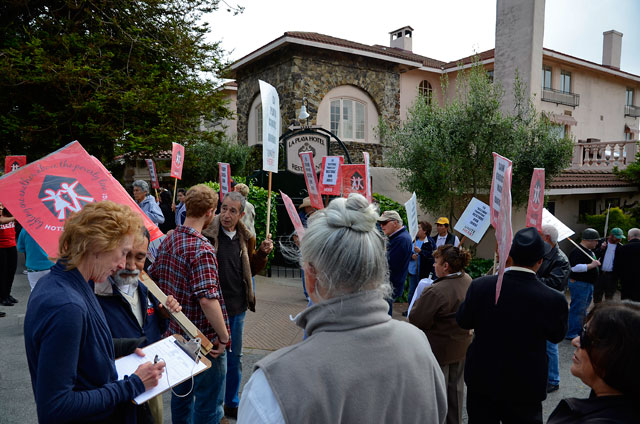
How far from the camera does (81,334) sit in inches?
68.4

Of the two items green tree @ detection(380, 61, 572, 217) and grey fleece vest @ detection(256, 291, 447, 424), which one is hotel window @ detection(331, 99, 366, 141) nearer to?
green tree @ detection(380, 61, 572, 217)

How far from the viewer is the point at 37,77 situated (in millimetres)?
11539

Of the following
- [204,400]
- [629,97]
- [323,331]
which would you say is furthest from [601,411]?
[629,97]

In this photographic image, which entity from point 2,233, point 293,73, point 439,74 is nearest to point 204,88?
point 293,73

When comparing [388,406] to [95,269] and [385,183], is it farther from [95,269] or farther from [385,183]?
[385,183]

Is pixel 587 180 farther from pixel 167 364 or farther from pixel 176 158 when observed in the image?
pixel 167 364

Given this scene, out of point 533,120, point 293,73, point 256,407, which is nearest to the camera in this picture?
point 256,407

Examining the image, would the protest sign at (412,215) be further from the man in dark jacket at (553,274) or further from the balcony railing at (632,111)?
the balcony railing at (632,111)

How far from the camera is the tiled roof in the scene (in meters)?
12.6

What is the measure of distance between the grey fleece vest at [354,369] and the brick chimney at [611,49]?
31869mm

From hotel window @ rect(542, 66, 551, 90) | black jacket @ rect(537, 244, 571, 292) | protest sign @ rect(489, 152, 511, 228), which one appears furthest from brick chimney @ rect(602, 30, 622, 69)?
protest sign @ rect(489, 152, 511, 228)

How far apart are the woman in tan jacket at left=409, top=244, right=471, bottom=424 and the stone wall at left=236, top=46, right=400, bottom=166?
49.0 feet

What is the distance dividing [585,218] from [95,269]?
15.5 metres

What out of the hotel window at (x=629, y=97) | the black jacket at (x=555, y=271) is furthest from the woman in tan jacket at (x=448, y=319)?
the hotel window at (x=629, y=97)
